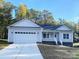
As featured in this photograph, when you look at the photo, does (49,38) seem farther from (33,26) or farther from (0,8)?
(0,8)

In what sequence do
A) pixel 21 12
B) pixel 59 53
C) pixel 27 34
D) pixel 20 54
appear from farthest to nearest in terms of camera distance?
pixel 21 12, pixel 27 34, pixel 59 53, pixel 20 54

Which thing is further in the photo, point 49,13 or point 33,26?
point 49,13

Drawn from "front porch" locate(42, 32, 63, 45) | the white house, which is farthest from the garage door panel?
"front porch" locate(42, 32, 63, 45)

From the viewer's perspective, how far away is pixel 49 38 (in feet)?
182

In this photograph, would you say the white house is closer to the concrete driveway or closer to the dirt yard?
the dirt yard

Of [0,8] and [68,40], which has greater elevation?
[0,8]

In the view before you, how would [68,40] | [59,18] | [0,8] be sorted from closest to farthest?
[68,40] < [0,8] < [59,18]

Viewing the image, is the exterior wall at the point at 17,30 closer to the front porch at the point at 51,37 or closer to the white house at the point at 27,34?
the white house at the point at 27,34

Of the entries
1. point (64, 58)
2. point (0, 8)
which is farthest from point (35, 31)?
point (64, 58)

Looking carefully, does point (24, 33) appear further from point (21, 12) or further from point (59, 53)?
point (21, 12)

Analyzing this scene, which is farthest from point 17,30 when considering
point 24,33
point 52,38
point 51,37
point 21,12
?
point 21,12

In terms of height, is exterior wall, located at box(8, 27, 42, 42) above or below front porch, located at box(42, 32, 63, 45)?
above

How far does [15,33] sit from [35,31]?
13.2ft

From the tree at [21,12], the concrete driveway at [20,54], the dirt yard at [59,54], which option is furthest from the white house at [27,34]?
the tree at [21,12]
